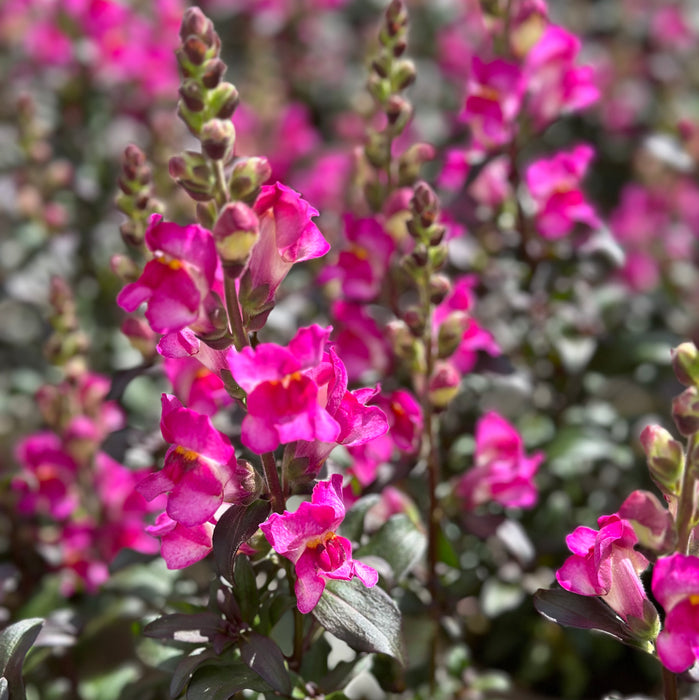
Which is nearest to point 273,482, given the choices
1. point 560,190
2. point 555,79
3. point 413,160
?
point 413,160

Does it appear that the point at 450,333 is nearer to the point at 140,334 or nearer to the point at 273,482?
the point at 273,482

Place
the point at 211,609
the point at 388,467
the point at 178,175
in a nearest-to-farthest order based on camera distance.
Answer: the point at 178,175
the point at 211,609
the point at 388,467

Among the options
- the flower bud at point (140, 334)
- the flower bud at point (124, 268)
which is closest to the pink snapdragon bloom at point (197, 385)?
the flower bud at point (140, 334)

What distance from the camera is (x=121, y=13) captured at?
10.4 feet

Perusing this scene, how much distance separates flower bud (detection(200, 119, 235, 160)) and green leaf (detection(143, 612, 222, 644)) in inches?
27.0

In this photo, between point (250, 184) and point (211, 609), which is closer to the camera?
point (250, 184)

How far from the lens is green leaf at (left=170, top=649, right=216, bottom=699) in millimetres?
1213

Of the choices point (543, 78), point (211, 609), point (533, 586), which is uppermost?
point (543, 78)

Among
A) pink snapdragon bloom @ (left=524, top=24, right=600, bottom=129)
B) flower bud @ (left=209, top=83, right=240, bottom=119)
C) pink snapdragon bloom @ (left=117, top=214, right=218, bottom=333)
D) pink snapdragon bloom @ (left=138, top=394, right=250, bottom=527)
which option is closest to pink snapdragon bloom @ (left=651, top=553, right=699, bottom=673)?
pink snapdragon bloom @ (left=138, top=394, right=250, bottom=527)

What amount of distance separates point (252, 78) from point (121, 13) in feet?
2.63

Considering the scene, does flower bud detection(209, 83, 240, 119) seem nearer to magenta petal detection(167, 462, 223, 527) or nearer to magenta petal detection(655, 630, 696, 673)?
magenta petal detection(167, 462, 223, 527)

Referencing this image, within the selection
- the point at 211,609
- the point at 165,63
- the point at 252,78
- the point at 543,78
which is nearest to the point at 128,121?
the point at 165,63

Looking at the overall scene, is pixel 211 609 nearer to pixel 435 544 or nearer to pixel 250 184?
pixel 435 544

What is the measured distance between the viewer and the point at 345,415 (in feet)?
3.88
